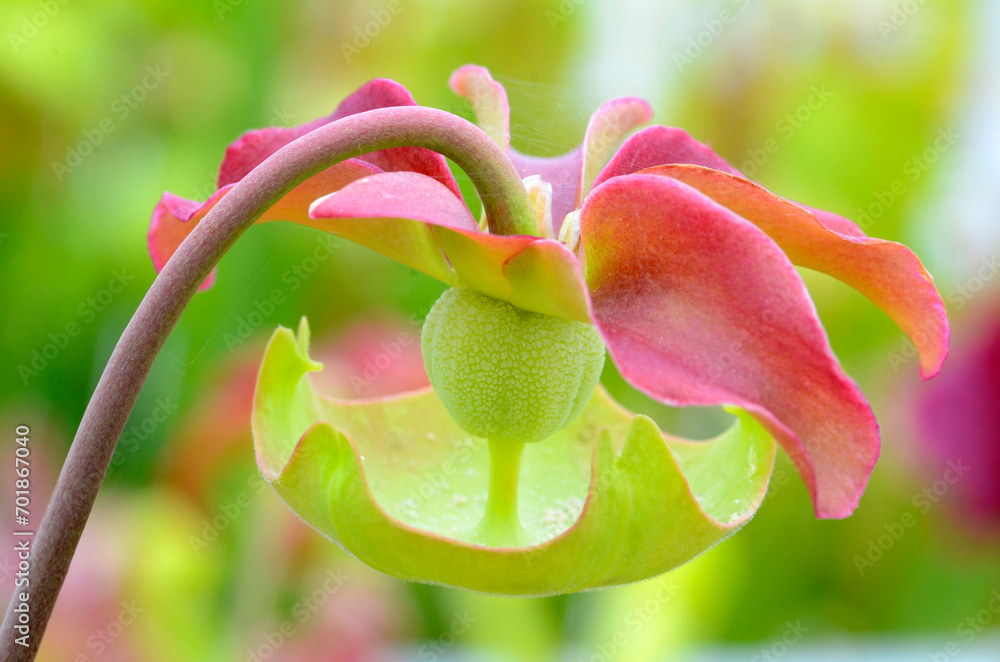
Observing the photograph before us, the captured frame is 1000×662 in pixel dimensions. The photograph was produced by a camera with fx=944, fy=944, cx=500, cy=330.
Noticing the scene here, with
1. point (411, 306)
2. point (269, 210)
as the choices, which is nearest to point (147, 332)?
point (269, 210)

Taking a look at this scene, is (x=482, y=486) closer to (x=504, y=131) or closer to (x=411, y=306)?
(x=504, y=131)

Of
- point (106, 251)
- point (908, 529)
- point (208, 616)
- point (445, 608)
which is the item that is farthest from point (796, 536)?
point (106, 251)

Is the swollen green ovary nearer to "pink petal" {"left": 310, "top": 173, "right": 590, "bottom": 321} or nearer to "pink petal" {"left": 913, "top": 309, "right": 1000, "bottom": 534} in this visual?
"pink petal" {"left": 310, "top": 173, "right": 590, "bottom": 321}

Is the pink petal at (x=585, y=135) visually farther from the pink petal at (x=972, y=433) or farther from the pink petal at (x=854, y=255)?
the pink petal at (x=972, y=433)

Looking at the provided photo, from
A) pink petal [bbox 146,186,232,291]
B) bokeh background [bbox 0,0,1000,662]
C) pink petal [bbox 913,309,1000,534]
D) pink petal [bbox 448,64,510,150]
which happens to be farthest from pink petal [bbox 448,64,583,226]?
pink petal [bbox 913,309,1000,534]

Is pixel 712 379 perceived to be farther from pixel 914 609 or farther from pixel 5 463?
pixel 914 609

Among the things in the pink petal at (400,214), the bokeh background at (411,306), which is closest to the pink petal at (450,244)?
the pink petal at (400,214)
